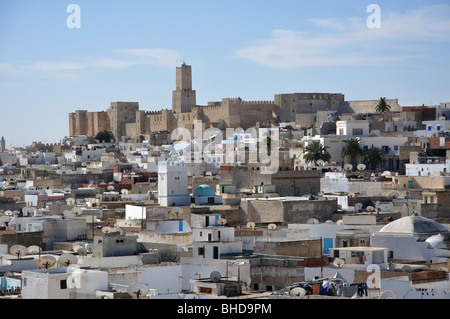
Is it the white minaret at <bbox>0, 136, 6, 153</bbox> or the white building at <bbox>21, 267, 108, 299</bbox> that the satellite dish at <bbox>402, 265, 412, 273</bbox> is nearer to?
the white building at <bbox>21, 267, 108, 299</bbox>

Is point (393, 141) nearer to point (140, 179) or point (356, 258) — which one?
point (140, 179)

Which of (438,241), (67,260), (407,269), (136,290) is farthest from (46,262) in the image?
(438,241)

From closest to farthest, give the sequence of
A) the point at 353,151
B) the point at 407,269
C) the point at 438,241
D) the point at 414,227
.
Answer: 1. the point at 407,269
2. the point at 438,241
3. the point at 414,227
4. the point at 353,151

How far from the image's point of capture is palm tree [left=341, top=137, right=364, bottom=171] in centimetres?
3278

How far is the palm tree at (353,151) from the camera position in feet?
108

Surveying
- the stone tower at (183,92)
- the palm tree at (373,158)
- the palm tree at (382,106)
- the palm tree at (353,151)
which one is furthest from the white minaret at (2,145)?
the palm tree at (373,158)

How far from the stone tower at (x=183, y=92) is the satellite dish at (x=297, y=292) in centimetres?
4526

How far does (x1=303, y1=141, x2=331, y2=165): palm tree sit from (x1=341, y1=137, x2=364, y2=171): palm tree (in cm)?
62

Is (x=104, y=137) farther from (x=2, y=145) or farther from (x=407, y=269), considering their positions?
(x=407, y=269)

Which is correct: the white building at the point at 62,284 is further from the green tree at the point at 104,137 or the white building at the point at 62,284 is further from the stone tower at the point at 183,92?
the stone tower at the point at 183,92

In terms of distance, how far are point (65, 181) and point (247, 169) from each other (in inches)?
307

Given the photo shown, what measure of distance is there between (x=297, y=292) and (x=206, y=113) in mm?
42586

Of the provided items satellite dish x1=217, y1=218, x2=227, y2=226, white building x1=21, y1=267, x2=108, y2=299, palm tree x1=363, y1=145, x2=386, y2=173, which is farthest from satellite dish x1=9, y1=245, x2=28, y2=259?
palm tree x1=363, y1=145, x2=386, y2=173

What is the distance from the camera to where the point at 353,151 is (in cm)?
3284
